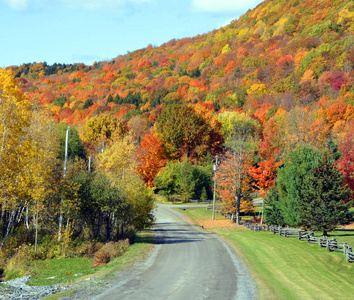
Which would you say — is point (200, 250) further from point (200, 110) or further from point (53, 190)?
point (200, 110)

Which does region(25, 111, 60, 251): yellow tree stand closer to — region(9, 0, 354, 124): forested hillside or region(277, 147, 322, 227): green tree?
region(277, 147, 322, 227): green tree

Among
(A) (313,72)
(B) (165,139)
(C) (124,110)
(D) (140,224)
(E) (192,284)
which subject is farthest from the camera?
(C) (124,110)

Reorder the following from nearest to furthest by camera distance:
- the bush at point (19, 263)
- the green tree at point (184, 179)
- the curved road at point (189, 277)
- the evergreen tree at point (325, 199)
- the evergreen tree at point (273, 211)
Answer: the curved road at point (189, 277) < the bush at point (19, 263) < the evergreen tree at point (325, 199) < the evergreen tree at point (273, 211) < the green tree at point (184, 179)

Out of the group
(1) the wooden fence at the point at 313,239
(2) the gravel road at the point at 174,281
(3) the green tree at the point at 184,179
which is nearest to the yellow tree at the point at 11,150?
(2) the gravel road at the point at 174,281

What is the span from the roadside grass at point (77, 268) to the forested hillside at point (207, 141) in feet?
12.1

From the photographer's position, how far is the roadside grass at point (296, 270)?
17750mm

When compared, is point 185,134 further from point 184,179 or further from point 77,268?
point 77,268

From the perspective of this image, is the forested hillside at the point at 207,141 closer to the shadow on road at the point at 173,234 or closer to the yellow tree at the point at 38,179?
the yellow tree at the point at 38,179

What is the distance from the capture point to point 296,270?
22953mm

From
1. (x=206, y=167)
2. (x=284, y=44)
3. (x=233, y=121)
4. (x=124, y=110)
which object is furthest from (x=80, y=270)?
(x=284, y=44)

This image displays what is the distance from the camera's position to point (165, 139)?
80.3m

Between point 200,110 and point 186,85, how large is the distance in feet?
293

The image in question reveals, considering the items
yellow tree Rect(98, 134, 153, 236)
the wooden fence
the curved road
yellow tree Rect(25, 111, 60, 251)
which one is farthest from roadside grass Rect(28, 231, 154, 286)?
the wooden fence

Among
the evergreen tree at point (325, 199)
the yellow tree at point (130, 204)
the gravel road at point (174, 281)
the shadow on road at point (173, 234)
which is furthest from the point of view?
the evergreen tree at point (325, 199)
